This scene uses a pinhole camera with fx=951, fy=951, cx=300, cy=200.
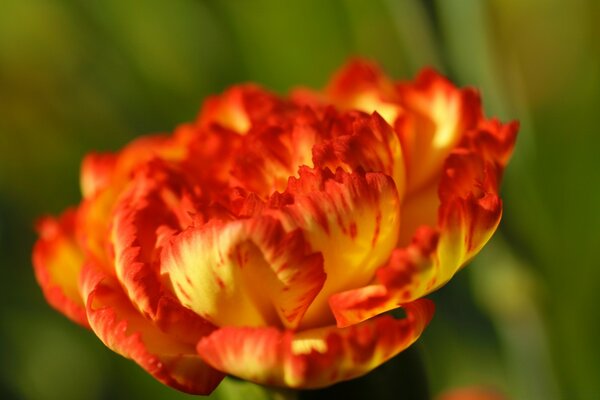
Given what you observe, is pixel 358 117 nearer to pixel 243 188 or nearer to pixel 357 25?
pixel 243 188

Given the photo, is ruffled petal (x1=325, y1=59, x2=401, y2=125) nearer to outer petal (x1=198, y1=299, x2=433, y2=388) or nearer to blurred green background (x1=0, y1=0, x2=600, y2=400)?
blurred green background (x1=0, y1=0, x2=600, y2=400)

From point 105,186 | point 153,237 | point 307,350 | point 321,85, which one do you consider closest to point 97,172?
point 105,186

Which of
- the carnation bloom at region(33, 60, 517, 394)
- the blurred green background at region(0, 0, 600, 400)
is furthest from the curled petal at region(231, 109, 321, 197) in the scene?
the blurred green background at region(0, 0, 600, 400)

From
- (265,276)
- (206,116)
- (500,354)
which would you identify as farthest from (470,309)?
(265,276)

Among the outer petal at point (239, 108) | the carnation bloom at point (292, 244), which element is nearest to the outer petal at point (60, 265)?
the carnation bloom at point (292, 244)

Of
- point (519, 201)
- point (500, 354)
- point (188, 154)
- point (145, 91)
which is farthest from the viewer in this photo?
point (145, 91)

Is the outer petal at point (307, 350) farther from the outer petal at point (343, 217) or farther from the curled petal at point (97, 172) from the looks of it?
the curled petal at point (97, 172)
